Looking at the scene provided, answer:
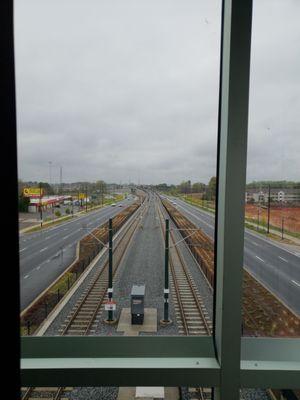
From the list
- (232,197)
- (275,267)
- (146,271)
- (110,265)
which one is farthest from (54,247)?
(275,267)

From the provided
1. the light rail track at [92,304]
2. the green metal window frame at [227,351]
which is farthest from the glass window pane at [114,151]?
the green metal window frame at [227,351]

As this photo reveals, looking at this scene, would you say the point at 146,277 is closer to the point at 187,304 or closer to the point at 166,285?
the point at 166,285

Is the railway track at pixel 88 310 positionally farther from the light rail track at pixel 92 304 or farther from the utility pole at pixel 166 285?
the utility pole at pixel 166 285

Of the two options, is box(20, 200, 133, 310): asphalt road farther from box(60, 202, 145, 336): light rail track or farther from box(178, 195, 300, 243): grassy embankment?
box(178, 195, 300, 243): grassy embankment

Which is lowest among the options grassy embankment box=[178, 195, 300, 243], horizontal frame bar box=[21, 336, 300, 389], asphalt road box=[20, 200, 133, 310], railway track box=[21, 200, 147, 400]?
horizontal frame bar box=[21, 336, 300, 389]

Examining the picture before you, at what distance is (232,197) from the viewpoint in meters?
1.47

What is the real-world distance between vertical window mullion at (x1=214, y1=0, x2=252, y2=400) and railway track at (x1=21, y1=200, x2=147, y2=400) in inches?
24.8

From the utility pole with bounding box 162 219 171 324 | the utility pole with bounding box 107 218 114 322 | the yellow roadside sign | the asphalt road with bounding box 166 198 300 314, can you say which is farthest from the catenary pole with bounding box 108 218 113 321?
the asphalt road with bounding box 166 198 300 314

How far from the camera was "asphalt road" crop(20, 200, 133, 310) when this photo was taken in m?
1.71

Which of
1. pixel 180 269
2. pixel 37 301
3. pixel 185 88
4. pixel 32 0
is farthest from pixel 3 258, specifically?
pixel 32 0

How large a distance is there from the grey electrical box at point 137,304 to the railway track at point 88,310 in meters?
0.16

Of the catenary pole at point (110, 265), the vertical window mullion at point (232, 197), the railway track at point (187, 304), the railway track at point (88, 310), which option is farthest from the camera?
the catenary pole at point (110, 265)

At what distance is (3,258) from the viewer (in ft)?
2.07

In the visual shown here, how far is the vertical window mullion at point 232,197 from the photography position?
1.42 meters
